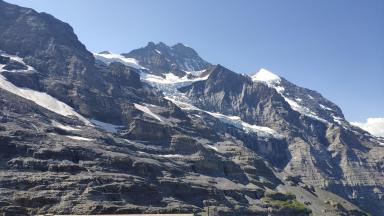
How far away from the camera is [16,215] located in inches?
5138

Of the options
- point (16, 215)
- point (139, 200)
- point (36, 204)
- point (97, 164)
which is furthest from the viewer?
point (97, 164)

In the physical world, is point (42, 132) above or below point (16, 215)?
above

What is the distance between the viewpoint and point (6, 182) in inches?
5728

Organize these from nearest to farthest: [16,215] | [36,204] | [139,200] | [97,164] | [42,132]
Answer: [16,215] → [36,204] → [139,200] → [97,164] → [42,132]

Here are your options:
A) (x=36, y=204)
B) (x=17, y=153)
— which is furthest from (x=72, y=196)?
(x=17, y=153)

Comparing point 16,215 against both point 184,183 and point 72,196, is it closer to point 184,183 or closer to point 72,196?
point 72,196

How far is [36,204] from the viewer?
140 meters

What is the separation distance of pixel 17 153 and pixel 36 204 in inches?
1221

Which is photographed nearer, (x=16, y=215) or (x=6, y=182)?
(x=16, y=215)

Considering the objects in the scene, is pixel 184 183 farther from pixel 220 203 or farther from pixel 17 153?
pixel 17 153

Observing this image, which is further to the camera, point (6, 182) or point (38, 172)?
point (38, 172)

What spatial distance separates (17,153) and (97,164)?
79.8ft

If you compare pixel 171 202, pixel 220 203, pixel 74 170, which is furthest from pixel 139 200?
pixel 220 203

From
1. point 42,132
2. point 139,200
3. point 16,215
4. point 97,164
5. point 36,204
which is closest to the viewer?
point 16,215
